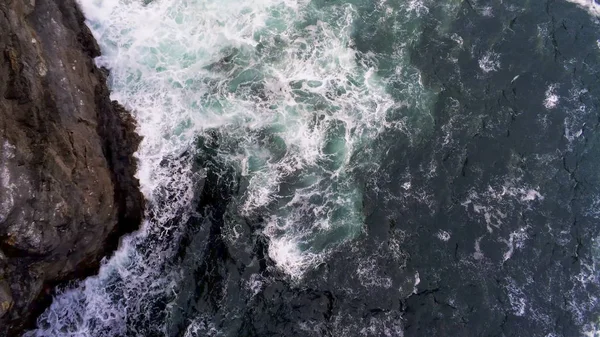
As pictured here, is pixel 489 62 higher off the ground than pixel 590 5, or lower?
lower

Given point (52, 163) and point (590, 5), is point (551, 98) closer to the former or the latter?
point (590, 5)

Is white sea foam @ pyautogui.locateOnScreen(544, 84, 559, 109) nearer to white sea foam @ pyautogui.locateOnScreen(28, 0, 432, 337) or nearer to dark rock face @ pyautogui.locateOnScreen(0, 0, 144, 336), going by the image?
white sea foam @ pyautogui.locateOnScreen(28, 0, 432, 337)

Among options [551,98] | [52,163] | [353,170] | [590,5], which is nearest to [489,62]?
[551,98]

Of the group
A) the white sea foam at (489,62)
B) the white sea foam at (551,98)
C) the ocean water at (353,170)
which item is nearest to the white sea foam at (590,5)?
the ocean water at (353,170)

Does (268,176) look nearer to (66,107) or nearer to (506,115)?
(66,107)

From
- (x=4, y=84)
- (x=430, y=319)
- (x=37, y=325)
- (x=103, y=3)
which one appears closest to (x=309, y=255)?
(x=430, y=319)

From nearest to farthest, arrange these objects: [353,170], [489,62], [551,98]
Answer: [353,170]
[551,98]
[489,62]

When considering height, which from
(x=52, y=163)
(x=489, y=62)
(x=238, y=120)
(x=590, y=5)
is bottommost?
(x=238, y=120)
